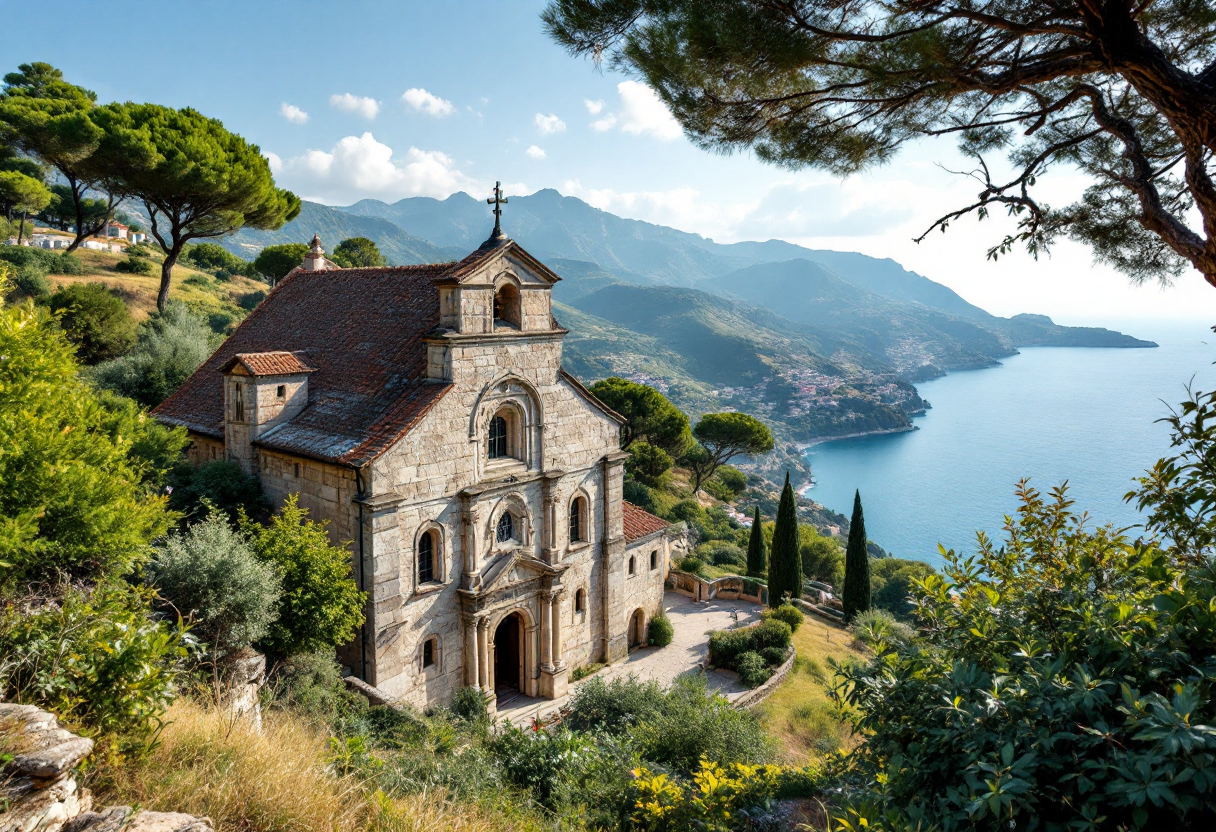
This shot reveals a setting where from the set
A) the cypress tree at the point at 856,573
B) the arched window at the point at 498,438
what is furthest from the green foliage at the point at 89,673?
the cypress tree at the point at 856,573

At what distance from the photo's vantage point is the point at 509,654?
71.8 feet

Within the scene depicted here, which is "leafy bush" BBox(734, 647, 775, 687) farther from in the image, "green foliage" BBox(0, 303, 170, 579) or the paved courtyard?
"green foliage" BBox(0, 303, 170, 579)

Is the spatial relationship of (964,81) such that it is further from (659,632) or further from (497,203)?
(659,632)

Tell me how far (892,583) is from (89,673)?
47659 mm

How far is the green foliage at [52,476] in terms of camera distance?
8117mm

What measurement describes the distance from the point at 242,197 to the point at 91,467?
35701 millimetres

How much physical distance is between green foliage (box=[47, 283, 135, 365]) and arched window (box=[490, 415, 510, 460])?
21.9m

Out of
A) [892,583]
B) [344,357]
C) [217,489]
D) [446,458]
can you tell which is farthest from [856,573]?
[217,489]

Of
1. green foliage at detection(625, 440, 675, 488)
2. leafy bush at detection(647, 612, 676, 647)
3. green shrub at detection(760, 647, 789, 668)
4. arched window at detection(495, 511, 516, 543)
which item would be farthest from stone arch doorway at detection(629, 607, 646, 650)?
green foliage at detection(625, 440, 675, 488)

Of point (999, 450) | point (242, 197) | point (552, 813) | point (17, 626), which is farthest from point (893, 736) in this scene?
point (999, 450)

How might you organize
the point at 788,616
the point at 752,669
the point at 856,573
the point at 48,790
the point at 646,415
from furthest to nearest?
the point at 646,415 → the point at 856,573 → the point at 788,616 → the point at 752,669 → the point at 48,790

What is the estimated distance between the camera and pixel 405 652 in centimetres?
1720

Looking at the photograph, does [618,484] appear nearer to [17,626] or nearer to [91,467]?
[91,467]

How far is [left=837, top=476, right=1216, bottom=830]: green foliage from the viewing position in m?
3.82
